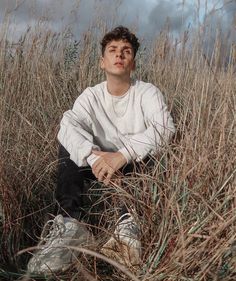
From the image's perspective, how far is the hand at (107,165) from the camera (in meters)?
1.66

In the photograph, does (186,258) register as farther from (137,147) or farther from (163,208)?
(137,147)

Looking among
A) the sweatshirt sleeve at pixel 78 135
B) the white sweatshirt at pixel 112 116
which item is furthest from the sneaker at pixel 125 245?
the white sweatshirt at pixel 112 116

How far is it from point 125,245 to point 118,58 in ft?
2.83

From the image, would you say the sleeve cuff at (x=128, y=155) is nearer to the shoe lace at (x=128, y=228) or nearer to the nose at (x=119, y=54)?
the shoe lace at (x=128, y=228)

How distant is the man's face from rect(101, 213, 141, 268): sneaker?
725 mm

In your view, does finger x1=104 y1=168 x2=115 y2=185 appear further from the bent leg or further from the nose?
the nose

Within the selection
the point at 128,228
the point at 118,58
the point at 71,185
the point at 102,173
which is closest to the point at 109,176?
the point at 102,173

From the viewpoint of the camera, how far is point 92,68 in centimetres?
311

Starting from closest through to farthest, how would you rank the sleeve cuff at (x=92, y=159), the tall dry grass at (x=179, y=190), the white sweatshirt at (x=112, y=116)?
the tall dry grass at (x=179, y=190) < the sleeve cuff at (x=92, y=159) < the white sweatshirt at (x=112, y=116)

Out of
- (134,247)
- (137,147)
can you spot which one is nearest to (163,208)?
(134,247)

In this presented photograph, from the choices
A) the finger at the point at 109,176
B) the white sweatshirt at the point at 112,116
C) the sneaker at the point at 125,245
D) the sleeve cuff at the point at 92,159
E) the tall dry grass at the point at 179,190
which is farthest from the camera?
the white sweatshirt at the point at 112,116

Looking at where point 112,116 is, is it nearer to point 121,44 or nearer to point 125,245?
point 121,44

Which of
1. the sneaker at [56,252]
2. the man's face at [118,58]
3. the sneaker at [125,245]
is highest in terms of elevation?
the man's face at [118,58]

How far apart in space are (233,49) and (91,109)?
2.19 feet
